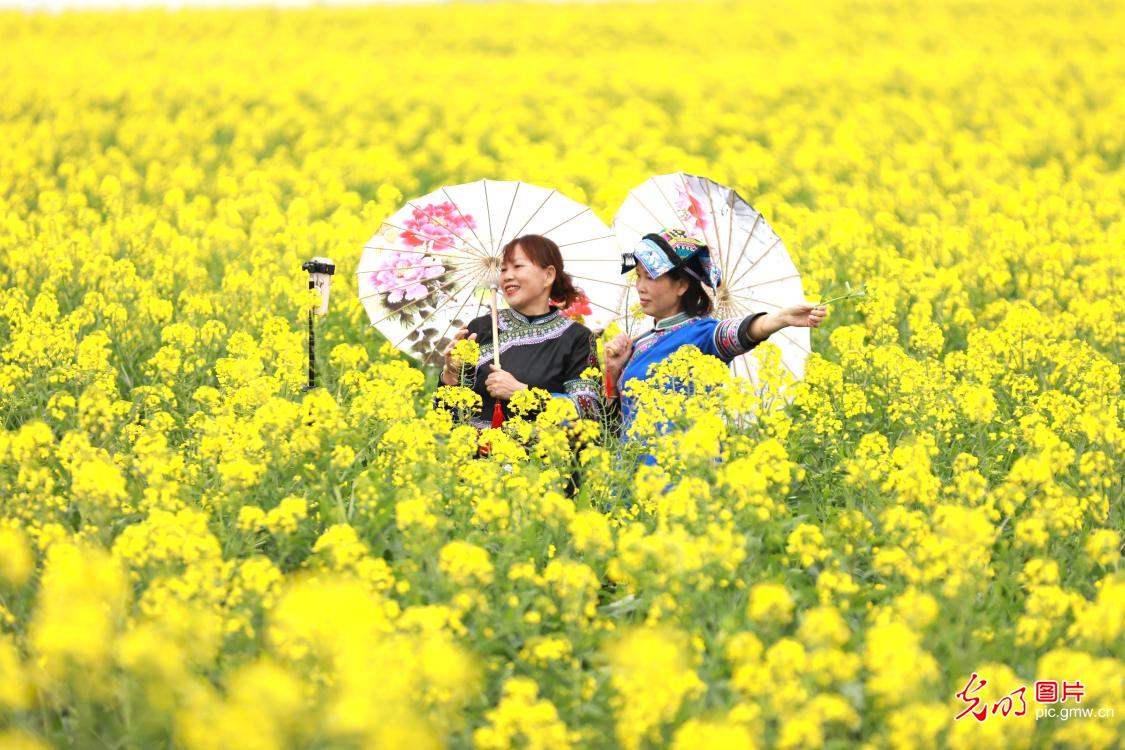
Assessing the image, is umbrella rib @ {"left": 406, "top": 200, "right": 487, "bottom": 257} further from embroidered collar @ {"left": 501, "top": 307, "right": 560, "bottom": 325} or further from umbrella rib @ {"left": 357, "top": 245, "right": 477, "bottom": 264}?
embroidered collar @ {"left": 501, "top": 307, "right": 560, "bottom": 325}

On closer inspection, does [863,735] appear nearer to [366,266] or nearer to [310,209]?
[366,266]

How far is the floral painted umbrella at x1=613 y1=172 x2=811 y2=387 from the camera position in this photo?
5.29 m

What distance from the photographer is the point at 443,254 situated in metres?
5.40

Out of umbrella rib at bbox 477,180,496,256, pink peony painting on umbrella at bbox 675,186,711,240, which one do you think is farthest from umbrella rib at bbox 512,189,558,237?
pink peony painting on umbrella at bbox 675,186,711,240

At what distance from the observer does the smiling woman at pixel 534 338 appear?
17.3 ft

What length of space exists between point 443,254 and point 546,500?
5.78 feet

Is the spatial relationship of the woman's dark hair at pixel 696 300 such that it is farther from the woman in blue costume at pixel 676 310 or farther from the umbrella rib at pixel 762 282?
the umbrella rib at pixel 762 282

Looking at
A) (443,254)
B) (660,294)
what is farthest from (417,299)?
(660,294)

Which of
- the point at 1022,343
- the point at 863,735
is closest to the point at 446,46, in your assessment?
the point at 1022,343

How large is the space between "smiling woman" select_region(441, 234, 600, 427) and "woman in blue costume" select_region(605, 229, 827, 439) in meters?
0.23

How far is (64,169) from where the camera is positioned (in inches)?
409

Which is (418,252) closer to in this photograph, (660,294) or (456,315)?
(456,315)

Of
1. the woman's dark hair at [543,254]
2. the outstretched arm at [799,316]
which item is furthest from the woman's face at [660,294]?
the outstretched arm at [799,316]

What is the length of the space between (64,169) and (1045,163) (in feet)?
32.3
